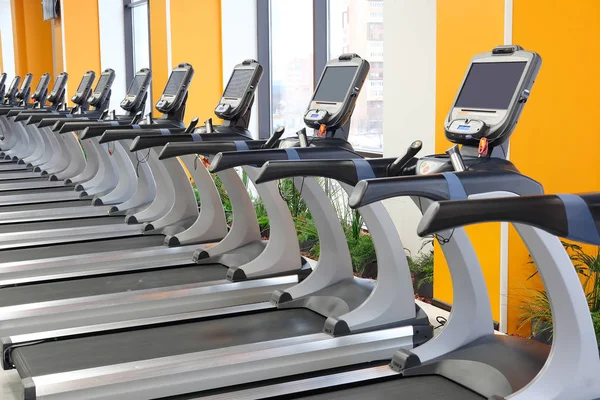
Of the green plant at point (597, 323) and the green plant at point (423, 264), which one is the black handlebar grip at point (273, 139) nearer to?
the green plant at point (423, 264)

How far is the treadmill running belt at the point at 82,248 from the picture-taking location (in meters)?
5.19

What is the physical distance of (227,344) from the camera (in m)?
3.42

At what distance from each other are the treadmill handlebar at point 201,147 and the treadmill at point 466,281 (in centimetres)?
109

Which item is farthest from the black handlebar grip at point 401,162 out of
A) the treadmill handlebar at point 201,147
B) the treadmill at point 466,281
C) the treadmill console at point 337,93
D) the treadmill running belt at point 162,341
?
the treadmill handlebar at point 201,147

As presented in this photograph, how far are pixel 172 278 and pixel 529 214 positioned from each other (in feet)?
9.59

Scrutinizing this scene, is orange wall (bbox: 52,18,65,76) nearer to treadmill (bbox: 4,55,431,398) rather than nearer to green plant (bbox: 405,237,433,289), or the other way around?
green plant (bbox: 405,237,433,289)

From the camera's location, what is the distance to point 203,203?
532 centimetres

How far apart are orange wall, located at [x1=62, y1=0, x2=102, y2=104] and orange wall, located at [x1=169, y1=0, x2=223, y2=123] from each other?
5033 millimetres

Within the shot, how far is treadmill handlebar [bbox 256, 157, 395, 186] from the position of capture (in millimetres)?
3148

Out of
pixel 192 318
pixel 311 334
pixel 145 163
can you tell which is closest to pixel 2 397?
pixel 192 318

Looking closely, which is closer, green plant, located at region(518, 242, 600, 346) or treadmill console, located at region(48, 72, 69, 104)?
green plant, located at region(518, 242, 600, 346)

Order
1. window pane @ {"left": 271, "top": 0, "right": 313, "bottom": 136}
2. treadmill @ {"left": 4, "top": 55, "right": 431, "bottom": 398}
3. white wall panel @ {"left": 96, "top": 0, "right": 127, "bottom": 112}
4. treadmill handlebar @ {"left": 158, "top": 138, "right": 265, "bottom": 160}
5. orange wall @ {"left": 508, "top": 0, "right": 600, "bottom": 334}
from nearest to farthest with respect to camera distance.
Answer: treadmill @ {"left": 4, "top": 55, "right": 431, "bottom": 398}
orange wall @ {"left": 508, "top": 0, "right": 600, "bottom": 334}
treadmill handlebar @ {"left": 158, "top": 138, "right": 265, "bottom": 160}
window pane @ {"left": 271, "top": 0, "right": 313, "bottom": 136}
white wall panel @ {"left": 96, "top": 0, "right": 127, "bottom": 112}

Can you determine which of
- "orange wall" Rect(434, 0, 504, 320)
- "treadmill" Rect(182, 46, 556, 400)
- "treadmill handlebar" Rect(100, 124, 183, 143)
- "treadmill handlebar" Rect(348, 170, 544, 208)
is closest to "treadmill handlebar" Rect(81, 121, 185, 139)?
"treadmill handlebar" Rect(100, 124, 183, 143)

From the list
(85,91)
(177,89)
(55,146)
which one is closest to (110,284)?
(177,89)
